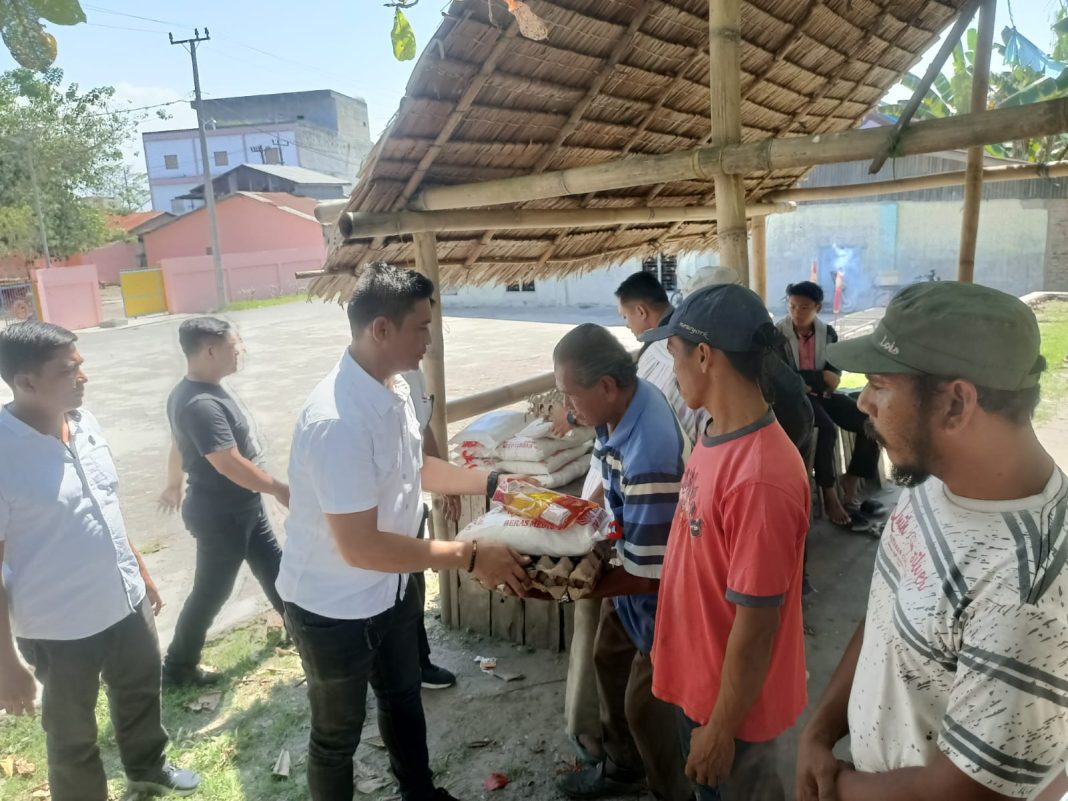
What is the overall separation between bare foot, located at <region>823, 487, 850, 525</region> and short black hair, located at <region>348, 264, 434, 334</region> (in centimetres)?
421

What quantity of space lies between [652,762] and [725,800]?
2.30 ft

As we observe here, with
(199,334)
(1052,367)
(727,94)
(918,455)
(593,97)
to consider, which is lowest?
(1052,367)

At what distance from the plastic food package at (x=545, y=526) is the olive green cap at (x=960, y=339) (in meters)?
1.26

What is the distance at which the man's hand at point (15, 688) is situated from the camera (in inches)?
99.9

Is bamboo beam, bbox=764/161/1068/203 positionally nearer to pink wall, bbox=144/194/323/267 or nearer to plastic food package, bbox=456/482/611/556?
plastic food package, bbox=456/482/611/556

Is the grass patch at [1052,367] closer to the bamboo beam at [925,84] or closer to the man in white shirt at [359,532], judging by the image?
the bamboo beam at [925,84]

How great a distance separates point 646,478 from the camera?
2.23 meters

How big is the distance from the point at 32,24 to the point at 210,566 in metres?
3.37

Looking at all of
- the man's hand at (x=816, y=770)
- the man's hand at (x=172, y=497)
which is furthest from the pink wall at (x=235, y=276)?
the man's hand at (x=816, y=770)

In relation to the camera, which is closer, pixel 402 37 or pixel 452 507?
pixel 402 37

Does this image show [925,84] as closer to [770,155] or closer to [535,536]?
[770,155]

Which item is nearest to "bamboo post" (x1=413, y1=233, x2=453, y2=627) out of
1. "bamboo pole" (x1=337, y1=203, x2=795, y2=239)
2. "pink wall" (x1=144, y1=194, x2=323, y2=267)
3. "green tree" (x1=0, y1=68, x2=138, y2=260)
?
"bamboo pole" (x1=337, y1=203, x2=795, y2=239)

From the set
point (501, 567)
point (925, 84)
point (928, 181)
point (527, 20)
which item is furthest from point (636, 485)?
point (928, 181)

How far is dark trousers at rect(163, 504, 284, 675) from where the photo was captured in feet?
13.0
